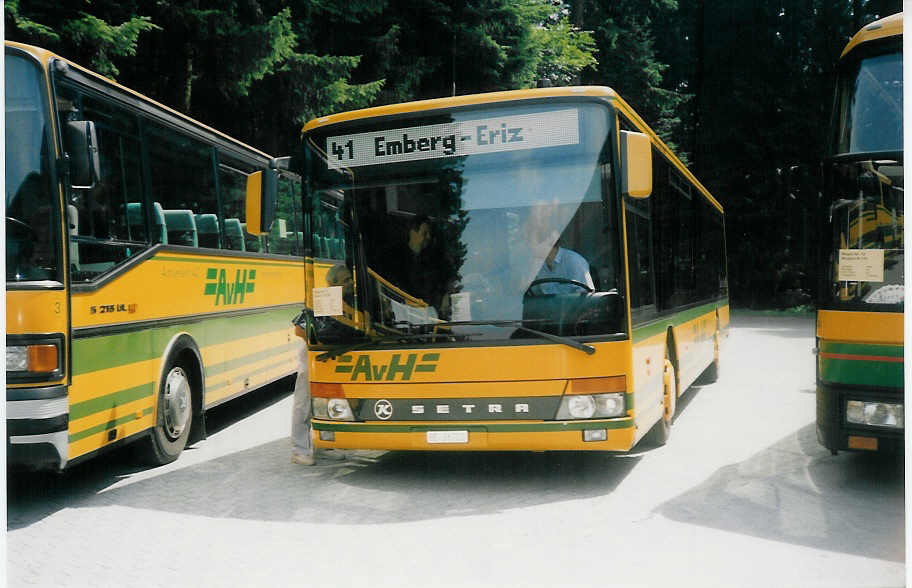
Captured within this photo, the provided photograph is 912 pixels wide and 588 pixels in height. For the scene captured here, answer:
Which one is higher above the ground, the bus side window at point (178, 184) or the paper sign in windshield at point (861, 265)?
the bus side window at point (178, 184)

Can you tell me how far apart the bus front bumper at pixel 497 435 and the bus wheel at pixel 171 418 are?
2006mm

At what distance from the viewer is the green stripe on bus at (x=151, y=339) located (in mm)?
6676

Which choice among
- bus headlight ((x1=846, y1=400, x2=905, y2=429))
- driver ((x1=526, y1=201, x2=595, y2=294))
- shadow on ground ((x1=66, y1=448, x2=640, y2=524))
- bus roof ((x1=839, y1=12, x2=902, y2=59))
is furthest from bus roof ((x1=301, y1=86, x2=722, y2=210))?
shadow on ground ((x1=66, y1=448, x2=640, y2=524))

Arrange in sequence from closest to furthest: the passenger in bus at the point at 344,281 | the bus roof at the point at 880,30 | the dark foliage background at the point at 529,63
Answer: the bus roof at the point at 880,30 < the passenger in bus at the point at 344,281 < the dark foliage background at the point at 529,63

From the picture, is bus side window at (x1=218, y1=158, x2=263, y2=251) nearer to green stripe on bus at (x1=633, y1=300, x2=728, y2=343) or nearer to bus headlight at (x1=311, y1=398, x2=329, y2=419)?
bus headlight at (x1=311, y1=398, x2=329, y2=419)

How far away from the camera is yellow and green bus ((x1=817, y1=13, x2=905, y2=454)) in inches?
240

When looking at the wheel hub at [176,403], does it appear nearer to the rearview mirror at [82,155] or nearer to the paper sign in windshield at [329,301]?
the paper sign in windshield at [329,301]

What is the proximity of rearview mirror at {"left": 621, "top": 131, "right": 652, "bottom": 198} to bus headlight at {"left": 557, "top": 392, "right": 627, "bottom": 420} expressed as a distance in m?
1.44

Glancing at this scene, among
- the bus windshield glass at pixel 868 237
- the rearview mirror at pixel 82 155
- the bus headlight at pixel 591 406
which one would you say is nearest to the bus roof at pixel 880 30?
the bus windshield glass at pixel 868 237

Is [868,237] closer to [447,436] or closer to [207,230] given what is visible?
[447,436]

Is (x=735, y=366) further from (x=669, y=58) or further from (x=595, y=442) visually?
(x=669, y=58)

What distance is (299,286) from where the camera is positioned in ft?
41.8

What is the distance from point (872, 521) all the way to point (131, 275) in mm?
5687

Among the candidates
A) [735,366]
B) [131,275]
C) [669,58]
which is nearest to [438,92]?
[735,366]
